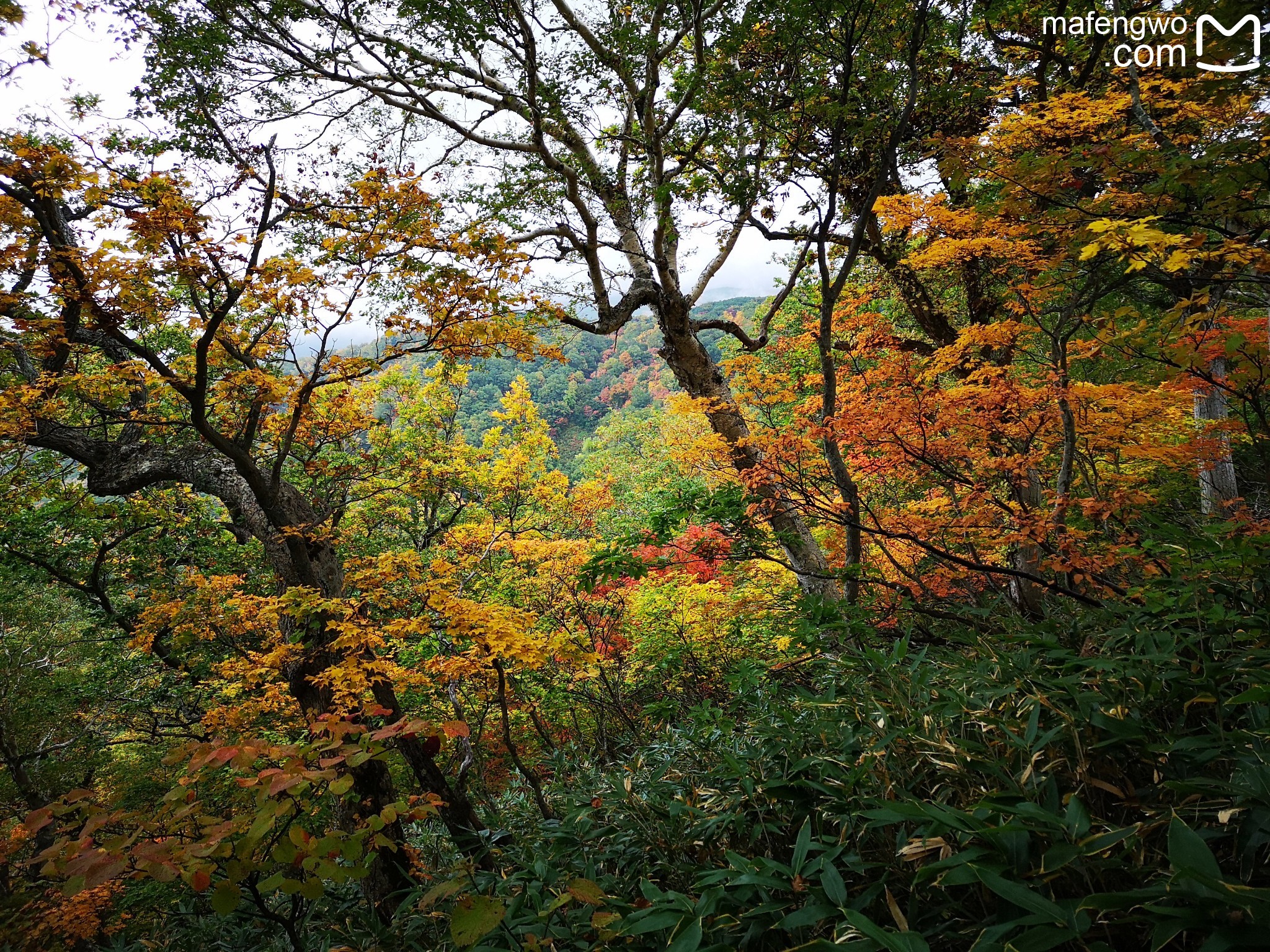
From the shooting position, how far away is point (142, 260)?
3762 millimetres

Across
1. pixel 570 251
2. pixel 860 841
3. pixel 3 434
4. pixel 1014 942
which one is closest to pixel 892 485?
pixel 570 251

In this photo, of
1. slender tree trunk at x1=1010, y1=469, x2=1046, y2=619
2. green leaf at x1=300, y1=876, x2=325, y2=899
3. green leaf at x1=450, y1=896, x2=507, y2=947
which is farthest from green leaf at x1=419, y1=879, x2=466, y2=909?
slender tree trunk at x1=1010, y1=469, x2=1046, y2=619

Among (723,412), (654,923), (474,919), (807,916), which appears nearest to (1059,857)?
(807,916)

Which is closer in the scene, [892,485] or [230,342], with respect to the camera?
[230,342]

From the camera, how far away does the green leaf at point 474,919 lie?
1.29 meters

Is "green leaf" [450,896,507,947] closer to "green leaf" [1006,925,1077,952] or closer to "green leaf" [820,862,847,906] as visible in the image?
"green leaf" [820,862,847,906]

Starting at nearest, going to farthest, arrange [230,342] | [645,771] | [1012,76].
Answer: [645,771]
[230,342]
[1012,76]

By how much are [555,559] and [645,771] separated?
553 centimetres

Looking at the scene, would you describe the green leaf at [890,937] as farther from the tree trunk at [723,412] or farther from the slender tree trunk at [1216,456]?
the slender tree trunk at [1216,456]

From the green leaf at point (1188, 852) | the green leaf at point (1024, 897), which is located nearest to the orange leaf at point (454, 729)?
the green leaf at point (1024, 897)

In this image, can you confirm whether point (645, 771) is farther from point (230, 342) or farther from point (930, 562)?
point (230, 342)

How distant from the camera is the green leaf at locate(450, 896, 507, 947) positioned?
1291 mm

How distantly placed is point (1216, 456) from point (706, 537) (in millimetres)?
4570

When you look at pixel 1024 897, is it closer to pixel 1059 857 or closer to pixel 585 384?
pixel 1059 857
